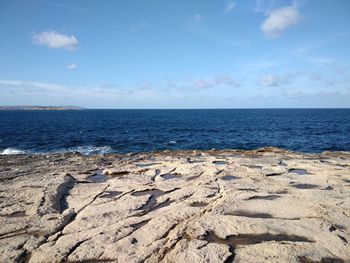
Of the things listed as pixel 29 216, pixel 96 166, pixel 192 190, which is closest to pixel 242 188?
pixel 192 190

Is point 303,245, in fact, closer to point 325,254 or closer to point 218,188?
point 325,254

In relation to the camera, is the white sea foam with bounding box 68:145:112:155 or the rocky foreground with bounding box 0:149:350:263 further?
the white sea foam with bounding box 68:145:112:155

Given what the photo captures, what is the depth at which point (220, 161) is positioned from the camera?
63.7ft

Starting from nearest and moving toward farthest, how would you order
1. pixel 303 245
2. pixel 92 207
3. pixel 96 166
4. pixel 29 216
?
pixel 303 245, pixel 29 216, pixel 92 207, pixel 96 166

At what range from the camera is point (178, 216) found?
9469mm

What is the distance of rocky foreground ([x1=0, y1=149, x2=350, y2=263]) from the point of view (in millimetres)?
7309

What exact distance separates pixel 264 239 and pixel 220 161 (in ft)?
37.5

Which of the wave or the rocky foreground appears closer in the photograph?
the rocky foreground

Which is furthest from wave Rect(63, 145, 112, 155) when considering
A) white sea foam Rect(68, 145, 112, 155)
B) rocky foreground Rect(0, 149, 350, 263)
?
rocky foreground Rect(0, 149, 350, 263)

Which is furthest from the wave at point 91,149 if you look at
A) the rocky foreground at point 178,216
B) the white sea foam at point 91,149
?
the rocky foreground at point 178,216

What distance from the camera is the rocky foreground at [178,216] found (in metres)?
7.31

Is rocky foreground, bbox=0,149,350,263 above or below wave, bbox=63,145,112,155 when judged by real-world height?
above

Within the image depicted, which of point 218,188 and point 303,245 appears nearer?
point 303,245

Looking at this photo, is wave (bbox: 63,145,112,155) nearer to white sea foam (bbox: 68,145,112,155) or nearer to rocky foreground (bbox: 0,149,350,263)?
white sea foam (bbox: 68,145,112,155)
